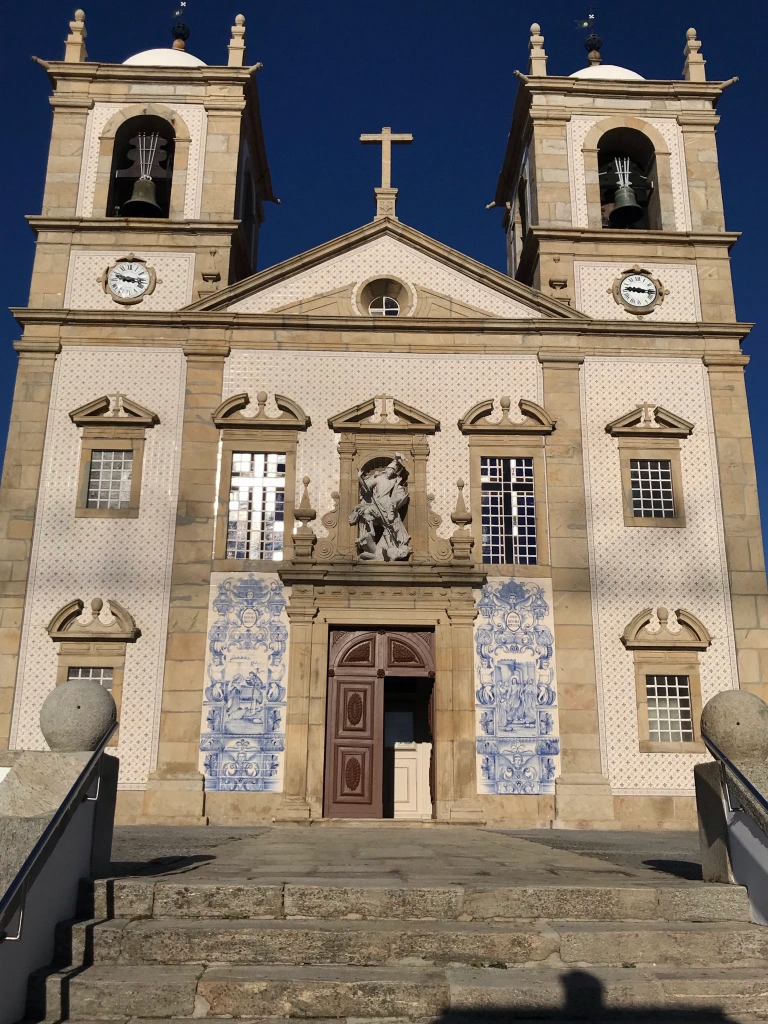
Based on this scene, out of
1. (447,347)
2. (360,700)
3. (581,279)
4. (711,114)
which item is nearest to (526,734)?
(360,700)

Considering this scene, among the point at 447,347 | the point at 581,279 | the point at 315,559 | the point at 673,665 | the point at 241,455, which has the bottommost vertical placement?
the point at 673,665

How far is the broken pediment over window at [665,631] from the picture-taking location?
13.7 metres

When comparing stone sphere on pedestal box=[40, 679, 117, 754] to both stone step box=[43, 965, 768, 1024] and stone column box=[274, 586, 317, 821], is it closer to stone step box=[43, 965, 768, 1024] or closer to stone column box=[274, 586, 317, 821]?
stone step box=[43, 965, 768, 1024]

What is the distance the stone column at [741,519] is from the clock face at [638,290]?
4.51ft

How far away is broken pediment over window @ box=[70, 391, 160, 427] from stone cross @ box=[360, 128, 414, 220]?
5.19 m

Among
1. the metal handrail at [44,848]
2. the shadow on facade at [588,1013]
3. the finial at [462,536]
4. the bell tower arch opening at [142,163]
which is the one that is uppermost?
the bell tower arch opening at [142,163]

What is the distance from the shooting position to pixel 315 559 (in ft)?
45.3

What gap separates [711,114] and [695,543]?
25.9 ft

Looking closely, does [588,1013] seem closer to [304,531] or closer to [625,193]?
[304,531]

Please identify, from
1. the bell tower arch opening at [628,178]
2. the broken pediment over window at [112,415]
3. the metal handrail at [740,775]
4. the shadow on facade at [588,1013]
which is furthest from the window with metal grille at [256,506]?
the shadow on facade at [588,1013]

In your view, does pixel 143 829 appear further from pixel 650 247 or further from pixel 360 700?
pixel 650 247

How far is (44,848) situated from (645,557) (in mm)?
10775

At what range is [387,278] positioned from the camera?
15.8 metres

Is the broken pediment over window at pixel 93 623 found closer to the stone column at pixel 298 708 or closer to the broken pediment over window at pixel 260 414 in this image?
the stone column at pixel 298 708
